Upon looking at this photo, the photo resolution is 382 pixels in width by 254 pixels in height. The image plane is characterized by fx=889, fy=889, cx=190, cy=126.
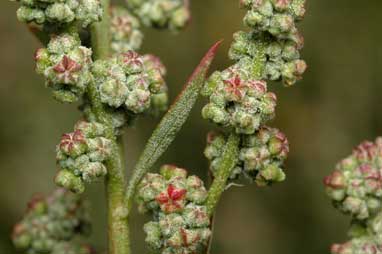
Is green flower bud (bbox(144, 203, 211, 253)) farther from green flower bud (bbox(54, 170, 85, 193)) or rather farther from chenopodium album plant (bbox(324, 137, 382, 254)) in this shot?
chenopodium album plant (bbox(324, 137, 382, 254))

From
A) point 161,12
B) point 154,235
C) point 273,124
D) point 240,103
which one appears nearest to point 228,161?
point 240,103

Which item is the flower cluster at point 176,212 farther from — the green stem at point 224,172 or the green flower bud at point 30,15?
the green flower bud at point 30,15

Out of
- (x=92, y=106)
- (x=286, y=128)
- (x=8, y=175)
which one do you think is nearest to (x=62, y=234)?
(x=92, y=106)

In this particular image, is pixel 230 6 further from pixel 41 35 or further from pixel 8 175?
pixel 41 35

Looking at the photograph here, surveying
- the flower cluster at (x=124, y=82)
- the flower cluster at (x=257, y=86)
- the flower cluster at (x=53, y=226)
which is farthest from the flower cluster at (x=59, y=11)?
the flower cluster at (x=53, y=226)

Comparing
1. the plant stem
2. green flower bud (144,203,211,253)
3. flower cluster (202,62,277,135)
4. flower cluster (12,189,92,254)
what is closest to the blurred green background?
flower cluster (12,189,92,254)

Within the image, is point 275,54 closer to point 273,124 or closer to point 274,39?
point 274,39
